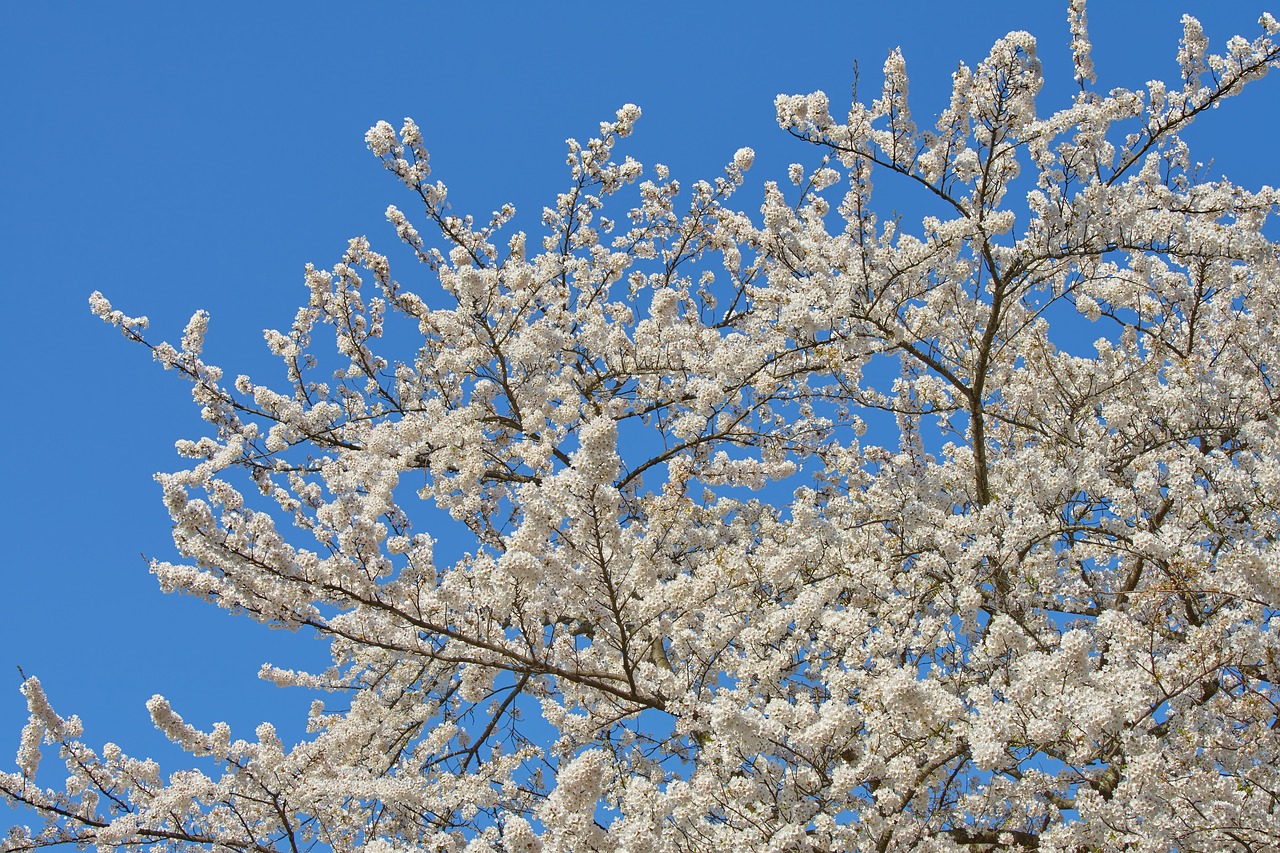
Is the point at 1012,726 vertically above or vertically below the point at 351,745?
below

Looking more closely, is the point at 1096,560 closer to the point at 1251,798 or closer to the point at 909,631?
the point at 909,631

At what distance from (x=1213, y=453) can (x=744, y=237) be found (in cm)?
473

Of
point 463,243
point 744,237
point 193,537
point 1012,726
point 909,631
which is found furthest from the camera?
point 463,243

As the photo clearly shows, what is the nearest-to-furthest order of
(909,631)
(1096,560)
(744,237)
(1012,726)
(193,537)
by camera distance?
1. (1012,726)
2. (193,537)
3. (909,631)
4. (1096,560)
5. (744,237)

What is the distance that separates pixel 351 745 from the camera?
871cm

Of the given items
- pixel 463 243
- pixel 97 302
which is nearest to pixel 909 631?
pixel 463 243

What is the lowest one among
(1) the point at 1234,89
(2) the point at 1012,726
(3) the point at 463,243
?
(2) the point at 1012,726

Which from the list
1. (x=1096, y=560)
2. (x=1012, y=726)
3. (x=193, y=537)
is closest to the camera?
(x=1012, y=726)

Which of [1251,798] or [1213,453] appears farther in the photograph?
[1213,453]

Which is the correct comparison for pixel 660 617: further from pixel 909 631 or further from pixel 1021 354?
pixel 1021 354

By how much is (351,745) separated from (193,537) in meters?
3.24

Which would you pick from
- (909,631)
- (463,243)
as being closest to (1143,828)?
(909,631)

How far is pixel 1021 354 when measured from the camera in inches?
429

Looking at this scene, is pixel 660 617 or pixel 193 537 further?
pixel 660 617
